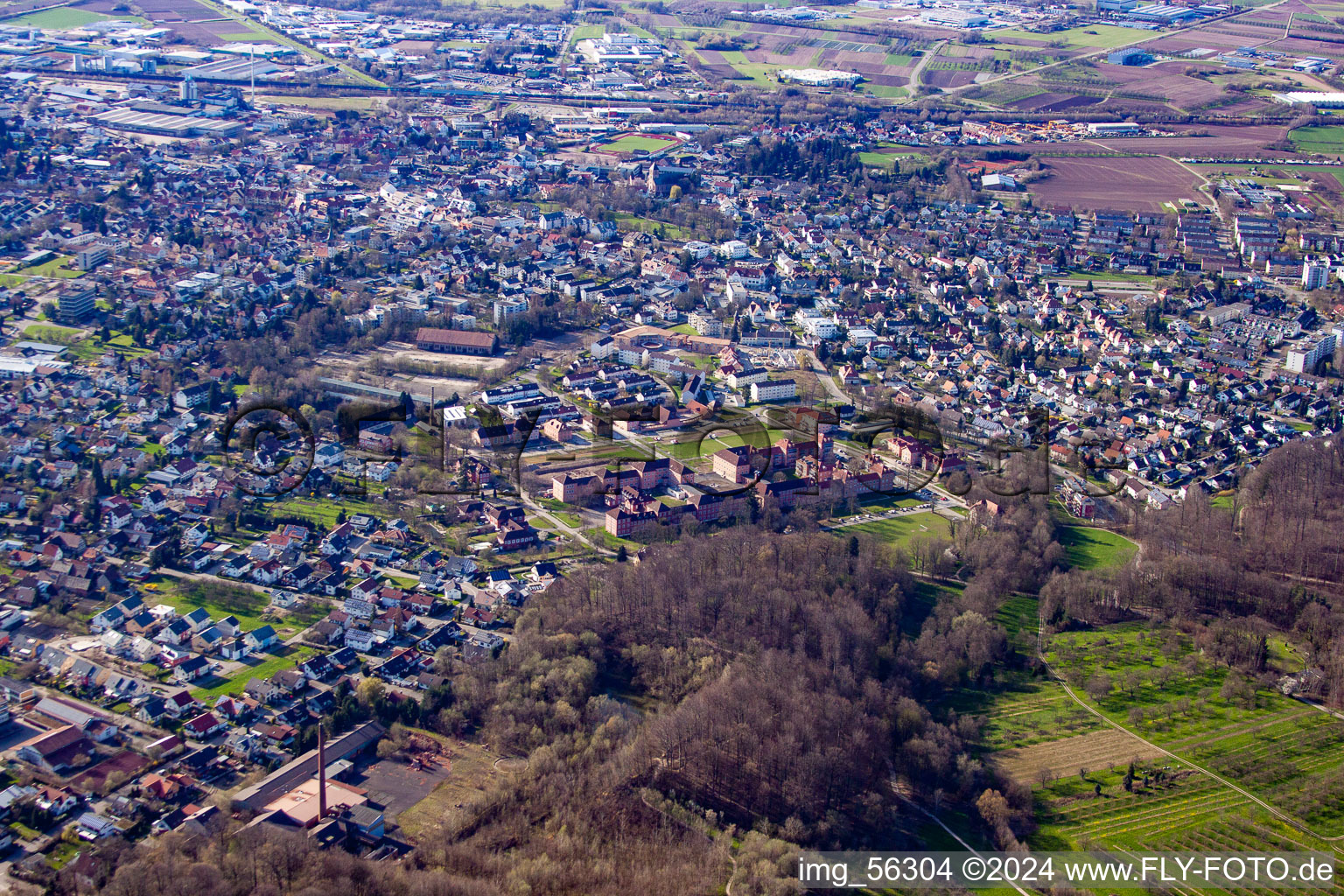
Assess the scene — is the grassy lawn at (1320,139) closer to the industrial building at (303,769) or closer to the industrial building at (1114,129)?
the industrial building at (1114,129)

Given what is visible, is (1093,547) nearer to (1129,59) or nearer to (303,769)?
(303,769)

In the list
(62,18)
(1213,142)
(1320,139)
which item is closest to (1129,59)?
(1213,142)

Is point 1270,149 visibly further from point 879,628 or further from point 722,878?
point 722,878

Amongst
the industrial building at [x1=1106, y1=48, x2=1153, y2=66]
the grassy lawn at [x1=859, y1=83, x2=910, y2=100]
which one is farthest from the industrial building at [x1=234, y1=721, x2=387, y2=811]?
the industrial building at [x1=1106, y1=48, x2=1153, y2=66]

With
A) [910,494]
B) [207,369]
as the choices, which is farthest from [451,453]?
[910,494]

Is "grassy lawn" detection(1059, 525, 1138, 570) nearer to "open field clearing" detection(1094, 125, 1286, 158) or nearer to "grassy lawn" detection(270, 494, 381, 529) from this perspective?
"grassy lawn" detection(270, 494, 381, 529)
